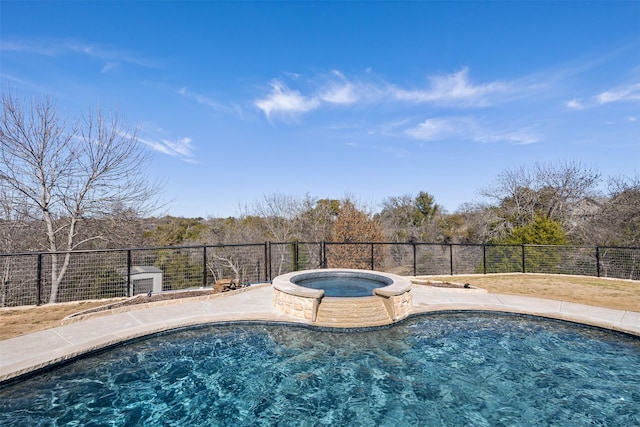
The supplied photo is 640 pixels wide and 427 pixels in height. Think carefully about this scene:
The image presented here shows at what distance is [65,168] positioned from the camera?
9.09m

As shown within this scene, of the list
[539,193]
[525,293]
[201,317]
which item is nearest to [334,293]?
[201,317]

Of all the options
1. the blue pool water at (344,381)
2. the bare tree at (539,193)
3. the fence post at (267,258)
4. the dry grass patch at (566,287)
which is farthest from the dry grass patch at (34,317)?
the bare tree at (539,193)

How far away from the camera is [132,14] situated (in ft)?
Answer: 27.6

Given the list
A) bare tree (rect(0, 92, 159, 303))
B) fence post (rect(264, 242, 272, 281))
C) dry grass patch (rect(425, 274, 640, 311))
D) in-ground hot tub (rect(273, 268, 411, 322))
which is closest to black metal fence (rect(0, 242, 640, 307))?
fence post (rect(264, 242, 272, 281))

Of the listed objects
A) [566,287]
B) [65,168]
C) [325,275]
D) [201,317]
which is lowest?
[566,287]

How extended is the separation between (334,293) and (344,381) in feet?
9.86

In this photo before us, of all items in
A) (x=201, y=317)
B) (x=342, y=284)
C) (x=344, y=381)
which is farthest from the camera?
(x=342, y=284)

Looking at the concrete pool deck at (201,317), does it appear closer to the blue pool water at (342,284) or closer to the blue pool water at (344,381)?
the blue pool water at (344,381)

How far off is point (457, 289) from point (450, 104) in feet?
29.0

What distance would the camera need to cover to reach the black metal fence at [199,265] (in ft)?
24.9

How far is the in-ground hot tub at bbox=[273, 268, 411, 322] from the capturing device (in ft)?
18.1

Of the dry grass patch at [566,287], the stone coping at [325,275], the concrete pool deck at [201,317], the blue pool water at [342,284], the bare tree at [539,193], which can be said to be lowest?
the dry grass patch at [566,287]

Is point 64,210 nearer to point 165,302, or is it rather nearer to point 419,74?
point 165,302

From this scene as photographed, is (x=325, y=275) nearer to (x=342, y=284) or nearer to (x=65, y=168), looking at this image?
(x=342, y=284)
